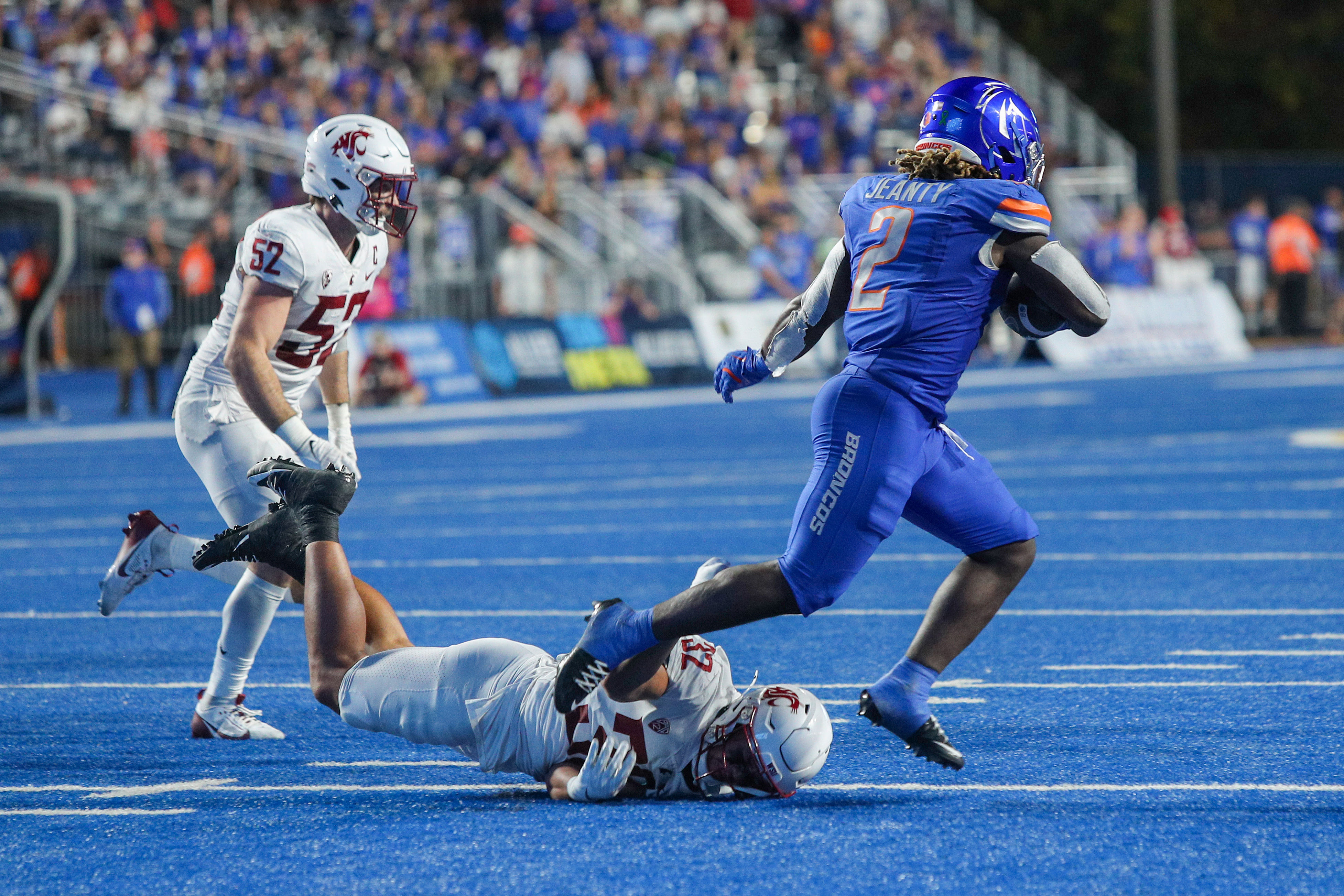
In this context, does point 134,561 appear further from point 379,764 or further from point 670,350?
point 670,350

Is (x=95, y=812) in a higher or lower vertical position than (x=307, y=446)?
lower

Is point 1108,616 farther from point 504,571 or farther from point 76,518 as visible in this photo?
point 76,518

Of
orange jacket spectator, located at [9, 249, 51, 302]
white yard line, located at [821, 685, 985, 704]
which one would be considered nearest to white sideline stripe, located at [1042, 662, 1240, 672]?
white yard line, located at [821, 685, 985, 704]

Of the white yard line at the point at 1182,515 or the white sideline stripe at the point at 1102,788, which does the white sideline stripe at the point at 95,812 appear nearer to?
the white sideline stripe at the point at 1102,788

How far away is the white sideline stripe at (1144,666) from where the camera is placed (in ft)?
21.2

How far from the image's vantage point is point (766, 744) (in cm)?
454

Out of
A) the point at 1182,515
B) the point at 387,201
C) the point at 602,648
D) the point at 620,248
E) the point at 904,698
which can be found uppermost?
the point at 387,201

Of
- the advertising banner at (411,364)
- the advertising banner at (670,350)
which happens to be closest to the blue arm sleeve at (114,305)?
the advertising banner at (411,364)

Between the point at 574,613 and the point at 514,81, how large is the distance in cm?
Answer: 1894

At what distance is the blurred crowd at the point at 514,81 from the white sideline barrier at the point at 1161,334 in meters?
3.96

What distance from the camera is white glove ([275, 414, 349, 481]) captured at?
5.36 m

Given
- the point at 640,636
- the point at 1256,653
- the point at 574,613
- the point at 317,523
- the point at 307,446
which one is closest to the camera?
the point at 640,636

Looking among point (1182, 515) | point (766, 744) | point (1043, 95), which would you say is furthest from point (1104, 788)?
point (1043, 95)

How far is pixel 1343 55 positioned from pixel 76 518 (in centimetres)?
3804
